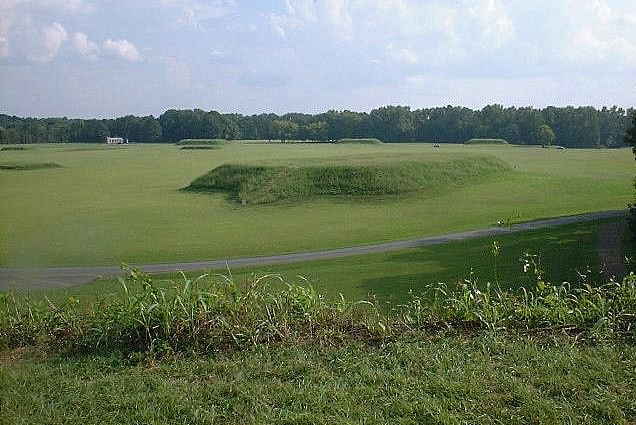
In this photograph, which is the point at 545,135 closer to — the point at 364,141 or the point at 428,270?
the point at 364,141

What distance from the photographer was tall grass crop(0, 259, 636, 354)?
240 inches

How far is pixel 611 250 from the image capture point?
75.9 ft

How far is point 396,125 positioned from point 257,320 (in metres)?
128

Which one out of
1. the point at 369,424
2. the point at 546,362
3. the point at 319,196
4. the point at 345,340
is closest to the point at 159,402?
the point at 369,424

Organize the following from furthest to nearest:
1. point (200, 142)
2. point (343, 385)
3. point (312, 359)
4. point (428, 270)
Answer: point (200, 142) → point (428, 270) → point (312, 359) → point (343, 385)

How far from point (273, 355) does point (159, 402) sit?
126 centimetres

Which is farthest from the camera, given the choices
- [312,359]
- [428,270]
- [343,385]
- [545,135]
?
[545,135]

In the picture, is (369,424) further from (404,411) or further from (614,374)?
(614,374)

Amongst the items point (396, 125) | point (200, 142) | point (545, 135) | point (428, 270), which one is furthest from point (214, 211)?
point (396, 125)

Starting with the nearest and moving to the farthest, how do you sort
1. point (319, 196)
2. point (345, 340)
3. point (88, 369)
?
point (88, 369) < point (345, 340) < point (319, 196)

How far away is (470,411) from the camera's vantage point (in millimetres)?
4520

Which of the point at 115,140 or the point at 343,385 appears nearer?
the point at 343,385

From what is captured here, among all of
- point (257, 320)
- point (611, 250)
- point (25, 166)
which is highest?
point (257, 320)

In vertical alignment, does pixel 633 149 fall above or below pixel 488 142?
below
